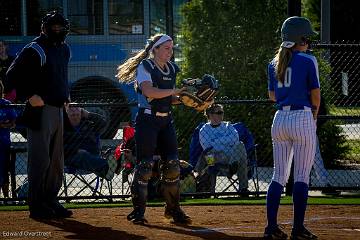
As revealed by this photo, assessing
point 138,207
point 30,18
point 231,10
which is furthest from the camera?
point 30,18

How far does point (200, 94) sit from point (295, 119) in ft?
5.24

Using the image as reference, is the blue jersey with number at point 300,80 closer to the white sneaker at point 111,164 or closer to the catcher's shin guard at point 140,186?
the catcher's shin guard at point 140,186

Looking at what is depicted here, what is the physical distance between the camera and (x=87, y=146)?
1334 centimetres

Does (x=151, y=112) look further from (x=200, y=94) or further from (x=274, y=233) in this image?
(x=274, y=233)

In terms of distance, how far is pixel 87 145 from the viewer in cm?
1334

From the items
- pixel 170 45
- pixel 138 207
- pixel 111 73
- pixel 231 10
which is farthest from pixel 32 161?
pixel 111 73

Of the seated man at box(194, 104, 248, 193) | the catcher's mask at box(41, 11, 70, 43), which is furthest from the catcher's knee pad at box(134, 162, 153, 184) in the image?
the seated man at box(194, 104, 248, 193)

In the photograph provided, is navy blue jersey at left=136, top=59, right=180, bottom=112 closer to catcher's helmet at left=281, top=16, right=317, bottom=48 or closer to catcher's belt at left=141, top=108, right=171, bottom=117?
catcher's belt at left=141, top=108, right=171, bottom=117

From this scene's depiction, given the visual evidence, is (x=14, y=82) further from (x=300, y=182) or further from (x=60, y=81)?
(x=300, y=182)

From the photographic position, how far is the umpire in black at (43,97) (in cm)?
1014

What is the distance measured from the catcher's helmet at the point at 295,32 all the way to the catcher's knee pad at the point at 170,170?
6.51 feet

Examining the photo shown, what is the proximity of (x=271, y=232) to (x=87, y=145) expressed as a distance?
522 centimetres

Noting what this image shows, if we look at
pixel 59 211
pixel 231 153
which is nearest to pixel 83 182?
pixel 231 153

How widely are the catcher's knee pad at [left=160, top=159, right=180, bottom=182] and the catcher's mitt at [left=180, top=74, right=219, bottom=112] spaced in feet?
2.01
